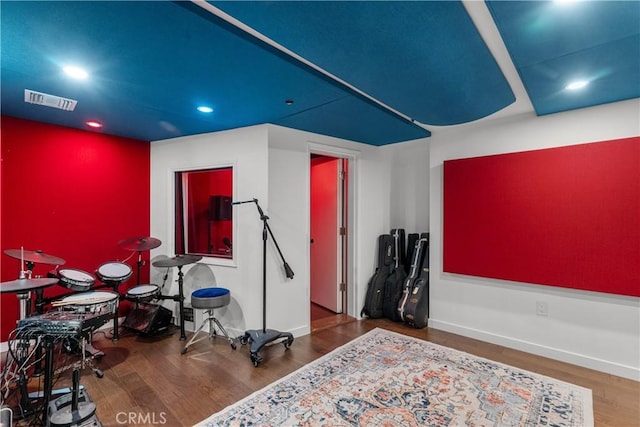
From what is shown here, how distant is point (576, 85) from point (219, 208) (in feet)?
12.0

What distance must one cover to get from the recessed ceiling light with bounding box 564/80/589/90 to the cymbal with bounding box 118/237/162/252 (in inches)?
159

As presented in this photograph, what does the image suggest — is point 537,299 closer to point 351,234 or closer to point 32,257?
point 351,234

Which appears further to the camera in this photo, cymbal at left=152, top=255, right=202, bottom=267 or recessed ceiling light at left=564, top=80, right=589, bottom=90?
cymbal at left=152, top=255, right=202, bottom=267

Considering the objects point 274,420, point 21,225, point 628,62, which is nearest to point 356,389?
point 274,420

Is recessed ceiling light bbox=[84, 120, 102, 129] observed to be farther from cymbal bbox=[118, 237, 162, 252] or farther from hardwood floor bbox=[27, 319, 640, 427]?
hardwood floor bbox=[27, 319, 640, 427]

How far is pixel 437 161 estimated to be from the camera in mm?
3598

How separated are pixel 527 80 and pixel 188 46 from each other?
86.8 inches

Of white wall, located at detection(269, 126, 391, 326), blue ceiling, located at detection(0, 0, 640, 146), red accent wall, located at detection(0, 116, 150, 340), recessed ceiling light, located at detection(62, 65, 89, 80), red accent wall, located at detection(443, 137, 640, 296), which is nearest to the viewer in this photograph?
blue ceiling, located at detection(0, 0, 640, 146)

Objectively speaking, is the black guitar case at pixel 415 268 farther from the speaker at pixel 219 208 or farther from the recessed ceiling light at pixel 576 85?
the speaker at pixel 219 208

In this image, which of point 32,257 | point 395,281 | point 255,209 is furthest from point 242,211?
point 395,281

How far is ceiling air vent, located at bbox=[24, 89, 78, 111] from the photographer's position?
7.65ft

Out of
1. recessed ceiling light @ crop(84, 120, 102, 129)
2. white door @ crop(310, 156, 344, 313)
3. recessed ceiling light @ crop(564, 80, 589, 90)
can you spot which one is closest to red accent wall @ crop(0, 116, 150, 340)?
recessed ceiling light @ crop(84, 120, 102, 129)

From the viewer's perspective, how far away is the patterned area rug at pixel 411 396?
6.41 ft

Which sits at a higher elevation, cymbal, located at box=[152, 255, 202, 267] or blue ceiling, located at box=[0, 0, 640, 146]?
blue ceiling, located at box=[0, 0, 640, 146]
